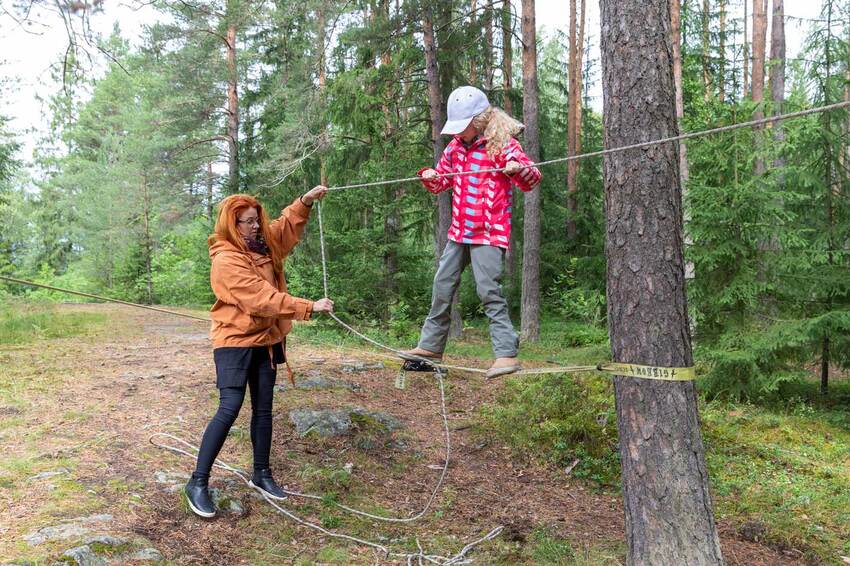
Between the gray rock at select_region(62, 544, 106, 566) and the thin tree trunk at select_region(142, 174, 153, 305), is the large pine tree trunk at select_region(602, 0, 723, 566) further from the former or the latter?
the thin tree trunk at select_region(142, 174, 153, 305)

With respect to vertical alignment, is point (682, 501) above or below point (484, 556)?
above

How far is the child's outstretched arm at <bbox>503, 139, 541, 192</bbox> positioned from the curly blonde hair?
49 millimetres

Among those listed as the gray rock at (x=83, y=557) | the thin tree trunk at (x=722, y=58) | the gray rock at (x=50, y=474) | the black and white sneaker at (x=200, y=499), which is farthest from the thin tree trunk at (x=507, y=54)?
the gray rock at (x=83, y=557)

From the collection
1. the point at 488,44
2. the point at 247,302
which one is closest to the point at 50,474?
the point at 247,302

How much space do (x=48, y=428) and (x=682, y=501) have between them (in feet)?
15.2

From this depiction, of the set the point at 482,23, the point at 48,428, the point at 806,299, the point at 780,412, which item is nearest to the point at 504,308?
the point at 48,428

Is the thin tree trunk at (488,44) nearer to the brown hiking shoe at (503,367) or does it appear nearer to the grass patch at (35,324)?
the brown hiking shoe at (503,367)

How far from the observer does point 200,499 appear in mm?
3656

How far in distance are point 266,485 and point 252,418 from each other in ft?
1.56

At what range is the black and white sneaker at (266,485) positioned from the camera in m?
4.02

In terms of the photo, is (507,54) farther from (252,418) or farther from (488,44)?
(252,418)

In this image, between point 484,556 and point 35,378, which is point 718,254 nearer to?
point 484,556

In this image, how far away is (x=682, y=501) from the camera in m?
3.18

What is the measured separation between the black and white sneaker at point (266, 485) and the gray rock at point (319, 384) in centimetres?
Answer: 205
